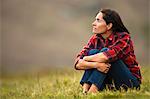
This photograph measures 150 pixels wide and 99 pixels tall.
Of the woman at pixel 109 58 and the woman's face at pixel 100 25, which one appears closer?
the woman at pixel 109 58

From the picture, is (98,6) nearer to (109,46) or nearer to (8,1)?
(8,1)

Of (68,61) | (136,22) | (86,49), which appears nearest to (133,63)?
(86,49)

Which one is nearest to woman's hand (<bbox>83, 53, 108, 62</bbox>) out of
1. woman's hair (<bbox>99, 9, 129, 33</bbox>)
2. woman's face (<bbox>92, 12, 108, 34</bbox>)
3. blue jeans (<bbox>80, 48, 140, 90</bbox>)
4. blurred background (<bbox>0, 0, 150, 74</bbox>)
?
blue jeans (<bbox>80, 48, 140, 90</bbox>)

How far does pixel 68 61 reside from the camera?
39.2m

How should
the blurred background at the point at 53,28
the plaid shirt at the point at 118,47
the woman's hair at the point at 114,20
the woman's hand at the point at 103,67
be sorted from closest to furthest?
the woman's hand at the point at 103,67, the plaid shirt at the point at 118,47, the woman's hair at the point at 114,20, the blurred background at the point at 53,28

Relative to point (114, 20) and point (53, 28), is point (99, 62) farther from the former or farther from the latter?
point (53, 28)

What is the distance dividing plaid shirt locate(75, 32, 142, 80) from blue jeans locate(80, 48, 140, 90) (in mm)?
143

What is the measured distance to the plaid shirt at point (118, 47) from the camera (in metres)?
11.1

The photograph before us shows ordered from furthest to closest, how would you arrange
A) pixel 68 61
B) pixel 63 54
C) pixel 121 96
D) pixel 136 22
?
pixel 136 22, pixel 63 54, pixel 68 61, pixel 121 96

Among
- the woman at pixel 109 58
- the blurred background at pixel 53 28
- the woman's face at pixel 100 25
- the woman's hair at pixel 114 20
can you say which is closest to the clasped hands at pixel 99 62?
the woman at pixel 109 58

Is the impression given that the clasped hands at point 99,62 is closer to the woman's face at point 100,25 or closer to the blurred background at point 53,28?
the woman's face at point 100,25

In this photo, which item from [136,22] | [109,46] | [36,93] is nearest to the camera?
[109,46]

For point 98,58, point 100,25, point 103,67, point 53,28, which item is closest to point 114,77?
point 103,67

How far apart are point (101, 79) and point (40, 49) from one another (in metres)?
32.5
